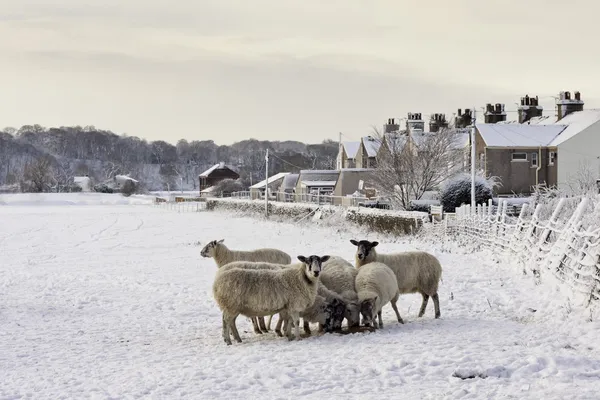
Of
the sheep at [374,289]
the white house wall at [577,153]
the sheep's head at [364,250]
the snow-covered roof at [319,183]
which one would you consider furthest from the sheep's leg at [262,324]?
the snow-covered roof at [319,183]

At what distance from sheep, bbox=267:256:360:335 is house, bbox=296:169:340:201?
54040mm

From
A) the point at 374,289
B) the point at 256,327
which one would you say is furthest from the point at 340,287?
the point at 256,327

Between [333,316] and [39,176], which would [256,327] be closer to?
[333,316]

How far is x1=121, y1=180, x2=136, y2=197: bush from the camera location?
135m

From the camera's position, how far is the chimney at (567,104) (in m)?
54.5

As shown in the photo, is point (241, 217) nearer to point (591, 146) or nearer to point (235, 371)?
point (591, 146)

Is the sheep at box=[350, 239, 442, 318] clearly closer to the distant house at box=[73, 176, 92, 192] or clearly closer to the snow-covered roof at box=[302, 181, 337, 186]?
the snow-covered roof at box=[302, 181, 337, 186]

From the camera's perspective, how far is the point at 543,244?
1697 centimetres

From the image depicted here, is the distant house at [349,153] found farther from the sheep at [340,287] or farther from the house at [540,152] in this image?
the sheep at [340,287]

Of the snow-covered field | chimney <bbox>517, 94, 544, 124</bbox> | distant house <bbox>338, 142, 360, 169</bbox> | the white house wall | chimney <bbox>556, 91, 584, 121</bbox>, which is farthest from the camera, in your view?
distant house <bbox>338, 142, 360, 169</bbox>

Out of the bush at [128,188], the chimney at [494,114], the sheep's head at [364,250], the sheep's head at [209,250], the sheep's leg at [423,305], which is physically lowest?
the sheep's leg at [423,305]

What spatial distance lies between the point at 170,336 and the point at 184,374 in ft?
11.2

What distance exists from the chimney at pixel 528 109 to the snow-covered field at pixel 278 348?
39.5 metres

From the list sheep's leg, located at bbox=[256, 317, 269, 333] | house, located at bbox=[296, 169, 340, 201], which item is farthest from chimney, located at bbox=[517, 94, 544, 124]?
sheep's leg, located at bbox=[256, 317, 269, 333]
